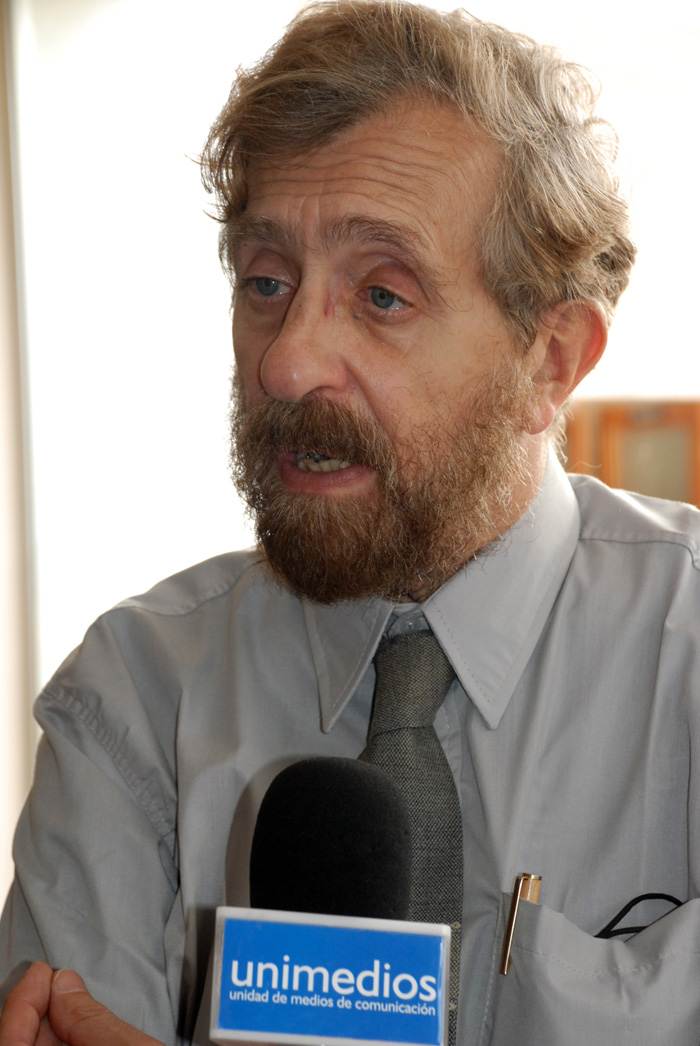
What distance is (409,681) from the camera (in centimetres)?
108

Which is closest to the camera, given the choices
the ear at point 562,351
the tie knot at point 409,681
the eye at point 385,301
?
the tie knot at point 409,681

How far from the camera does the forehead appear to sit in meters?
1.12

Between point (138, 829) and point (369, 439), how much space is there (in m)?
0.52

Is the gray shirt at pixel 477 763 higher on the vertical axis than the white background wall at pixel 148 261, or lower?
lower

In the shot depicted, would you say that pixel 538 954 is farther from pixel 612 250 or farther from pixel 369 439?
pixel 612 250

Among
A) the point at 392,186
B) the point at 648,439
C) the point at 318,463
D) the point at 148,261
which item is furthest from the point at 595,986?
the point at 148,261

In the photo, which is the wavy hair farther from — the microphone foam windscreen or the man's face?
the microphone foam windscreen

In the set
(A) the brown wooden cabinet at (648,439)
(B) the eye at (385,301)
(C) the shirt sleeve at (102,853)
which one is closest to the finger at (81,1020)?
(C) the shirt sleeve at (102,853)

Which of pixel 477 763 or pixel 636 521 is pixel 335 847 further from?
pixel 636 521

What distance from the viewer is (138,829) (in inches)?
45.3

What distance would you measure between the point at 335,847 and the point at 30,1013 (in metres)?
0.38

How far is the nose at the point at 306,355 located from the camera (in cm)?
108

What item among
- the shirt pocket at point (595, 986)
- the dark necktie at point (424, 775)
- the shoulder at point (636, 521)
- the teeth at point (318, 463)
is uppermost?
the teeth at point (318, 463)

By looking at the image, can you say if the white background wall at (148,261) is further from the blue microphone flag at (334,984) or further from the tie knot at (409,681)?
the blue microphone flag at (334,984)
